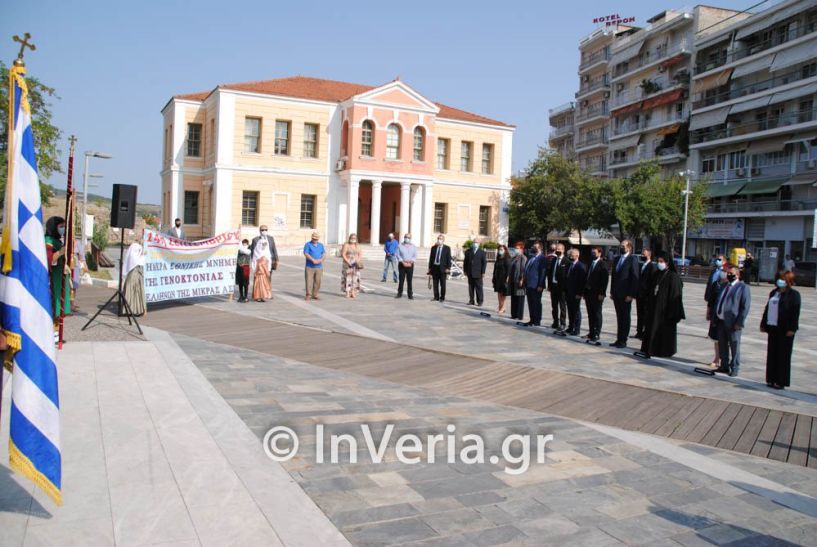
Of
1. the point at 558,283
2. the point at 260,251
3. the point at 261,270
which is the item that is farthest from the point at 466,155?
the point at 558,283

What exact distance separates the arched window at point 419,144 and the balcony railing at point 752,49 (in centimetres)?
2587

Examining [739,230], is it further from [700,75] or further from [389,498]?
[389,498]

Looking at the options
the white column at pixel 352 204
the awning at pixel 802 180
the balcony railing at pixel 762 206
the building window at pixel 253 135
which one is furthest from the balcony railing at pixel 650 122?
the building window at pixel 253 135

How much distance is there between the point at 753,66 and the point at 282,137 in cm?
3442

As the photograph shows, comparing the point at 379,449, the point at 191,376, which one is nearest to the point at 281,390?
the point at 191,376

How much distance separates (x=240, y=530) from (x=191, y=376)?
13.7 feet

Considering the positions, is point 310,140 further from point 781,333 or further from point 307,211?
point 781,333

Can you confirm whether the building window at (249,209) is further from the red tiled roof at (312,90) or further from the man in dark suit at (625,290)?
the man in dark suit at (625,290)

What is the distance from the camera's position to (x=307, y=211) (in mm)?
43969

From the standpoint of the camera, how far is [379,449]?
5.49 m

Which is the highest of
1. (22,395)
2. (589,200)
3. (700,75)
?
(700,75)

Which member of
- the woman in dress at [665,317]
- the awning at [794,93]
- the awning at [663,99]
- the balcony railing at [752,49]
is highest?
the balcony railing at [752,49]

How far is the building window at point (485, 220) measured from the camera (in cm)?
4862

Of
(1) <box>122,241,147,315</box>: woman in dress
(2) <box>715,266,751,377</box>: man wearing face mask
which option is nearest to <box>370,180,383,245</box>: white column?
(1) <box>122,241,147,315</box>: woman in dress
